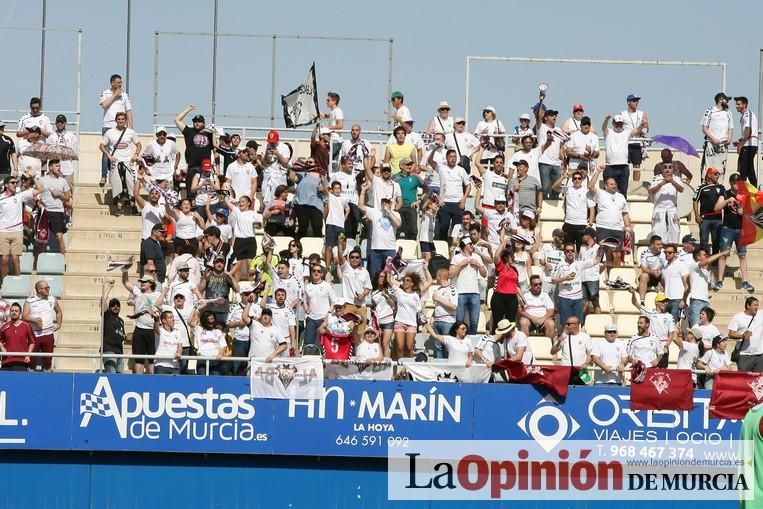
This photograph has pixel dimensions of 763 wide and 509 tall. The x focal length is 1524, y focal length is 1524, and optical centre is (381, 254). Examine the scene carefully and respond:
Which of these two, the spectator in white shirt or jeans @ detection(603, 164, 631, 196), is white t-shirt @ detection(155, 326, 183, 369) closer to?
the spectator in white shirt

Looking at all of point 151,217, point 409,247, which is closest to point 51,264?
point 151,217

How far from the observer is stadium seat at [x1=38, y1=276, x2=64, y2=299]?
2327 cm

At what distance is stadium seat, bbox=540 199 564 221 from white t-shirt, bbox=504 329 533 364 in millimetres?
4608

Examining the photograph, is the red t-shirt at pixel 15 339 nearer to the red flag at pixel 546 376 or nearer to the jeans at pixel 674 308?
the red flag at pixel 546 376

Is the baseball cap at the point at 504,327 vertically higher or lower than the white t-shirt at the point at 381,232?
lower

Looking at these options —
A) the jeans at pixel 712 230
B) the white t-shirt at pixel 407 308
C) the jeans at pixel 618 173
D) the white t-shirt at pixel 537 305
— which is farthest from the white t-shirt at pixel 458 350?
the jeans at pixel 618 173

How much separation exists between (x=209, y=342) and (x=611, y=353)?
5473mm

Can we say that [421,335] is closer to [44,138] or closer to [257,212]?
[257,212]

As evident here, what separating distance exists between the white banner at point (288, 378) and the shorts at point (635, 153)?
9.26 metres

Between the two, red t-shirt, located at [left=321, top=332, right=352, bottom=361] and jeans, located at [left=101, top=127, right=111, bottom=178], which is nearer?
red t-shirt, located at [left=321, top=332, right=352, bottom=361]

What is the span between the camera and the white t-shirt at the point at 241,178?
2444 cm

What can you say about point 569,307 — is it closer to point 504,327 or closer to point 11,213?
point 504,327

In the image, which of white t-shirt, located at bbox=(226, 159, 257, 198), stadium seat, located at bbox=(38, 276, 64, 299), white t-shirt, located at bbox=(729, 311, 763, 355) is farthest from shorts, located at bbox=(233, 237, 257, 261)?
white t-shirt, located at bbox=(729, 311, 763, 355)

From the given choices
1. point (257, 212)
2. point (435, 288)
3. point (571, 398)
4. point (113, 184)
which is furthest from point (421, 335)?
point (113, 184)
